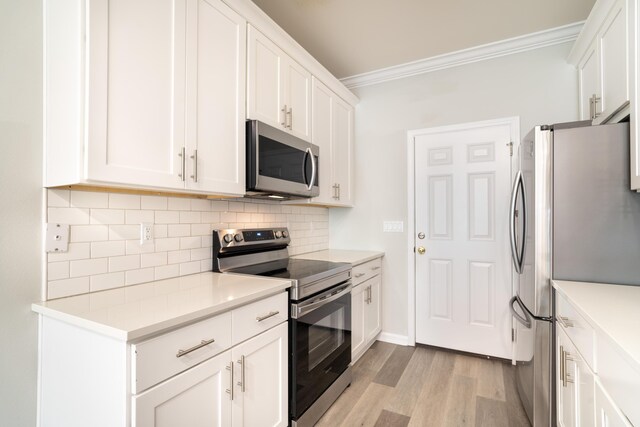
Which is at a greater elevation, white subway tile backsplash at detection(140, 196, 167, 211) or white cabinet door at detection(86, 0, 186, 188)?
white cabinet door at detection(86, 0, 186, 188)

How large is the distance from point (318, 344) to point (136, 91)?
1602mm

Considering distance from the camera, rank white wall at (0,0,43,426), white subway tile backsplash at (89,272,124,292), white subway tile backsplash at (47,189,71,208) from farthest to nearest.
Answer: white subway tile backsplash at (89,272,124,292) → white subway tile backsplash at (47,189,71,208) → white wall at (0,0,43,426)

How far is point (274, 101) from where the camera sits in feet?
6.70

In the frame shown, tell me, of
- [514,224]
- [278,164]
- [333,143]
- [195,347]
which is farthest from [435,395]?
[333,143]

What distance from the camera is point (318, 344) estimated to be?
1868 mm

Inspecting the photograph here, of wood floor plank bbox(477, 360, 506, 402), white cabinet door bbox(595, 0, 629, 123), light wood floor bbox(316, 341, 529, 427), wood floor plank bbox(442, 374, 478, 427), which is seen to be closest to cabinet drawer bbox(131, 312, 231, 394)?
light wood floor bbox(316, 341, 529, 427)

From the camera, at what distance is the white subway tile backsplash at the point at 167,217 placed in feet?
5.45

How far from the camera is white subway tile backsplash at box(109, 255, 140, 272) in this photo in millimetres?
1458

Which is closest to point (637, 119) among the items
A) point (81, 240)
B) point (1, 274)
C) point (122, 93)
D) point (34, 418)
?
point (122, 93)

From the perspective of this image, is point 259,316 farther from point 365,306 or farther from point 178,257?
point 365,306

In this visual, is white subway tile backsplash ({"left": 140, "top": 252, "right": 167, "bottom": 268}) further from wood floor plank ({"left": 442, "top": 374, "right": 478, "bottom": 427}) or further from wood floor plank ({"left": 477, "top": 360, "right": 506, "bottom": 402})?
wood floor plank ({"left": 477, "top": 360, "right": 506, "bottom": 402})

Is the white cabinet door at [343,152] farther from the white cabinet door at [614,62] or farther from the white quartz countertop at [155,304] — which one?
the white cabinet door at [614,62]

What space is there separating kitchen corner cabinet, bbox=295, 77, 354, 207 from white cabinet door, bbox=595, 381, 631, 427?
6.35 feet

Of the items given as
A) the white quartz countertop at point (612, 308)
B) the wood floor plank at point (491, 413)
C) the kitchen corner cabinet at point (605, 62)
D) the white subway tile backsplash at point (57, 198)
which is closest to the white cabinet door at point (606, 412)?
the white quartz countertop at point (612, 308)
